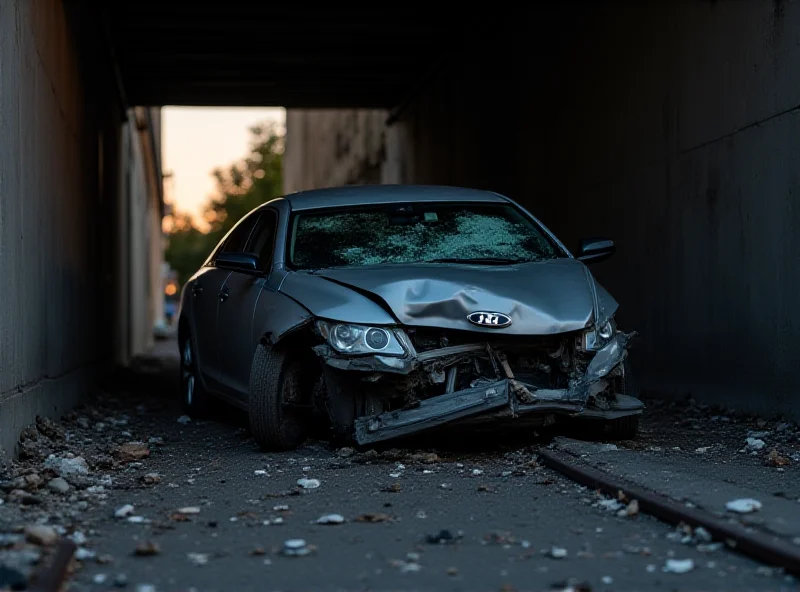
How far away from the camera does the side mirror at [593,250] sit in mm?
8172

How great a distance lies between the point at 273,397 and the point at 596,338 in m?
A: 1.91

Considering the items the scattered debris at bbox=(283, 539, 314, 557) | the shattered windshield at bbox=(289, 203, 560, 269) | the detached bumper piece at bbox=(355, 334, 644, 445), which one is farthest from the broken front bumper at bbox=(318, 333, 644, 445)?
the scattered debris at bbox=(283, 539, 314, 557)

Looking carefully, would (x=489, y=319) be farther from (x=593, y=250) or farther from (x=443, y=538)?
(x=443, y=538)

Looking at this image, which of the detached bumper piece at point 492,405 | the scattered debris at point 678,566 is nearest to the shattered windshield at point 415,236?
the detached bumper piece at point 492,405

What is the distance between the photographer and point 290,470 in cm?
700

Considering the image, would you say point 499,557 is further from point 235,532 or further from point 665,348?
point 665,348

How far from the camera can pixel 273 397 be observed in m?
7.42

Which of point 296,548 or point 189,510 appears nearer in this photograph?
point 296,548

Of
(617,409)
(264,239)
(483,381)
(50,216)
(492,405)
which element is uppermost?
(50,216)

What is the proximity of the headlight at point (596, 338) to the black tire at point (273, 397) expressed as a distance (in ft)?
5.71

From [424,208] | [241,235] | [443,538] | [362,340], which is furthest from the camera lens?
[241,235]

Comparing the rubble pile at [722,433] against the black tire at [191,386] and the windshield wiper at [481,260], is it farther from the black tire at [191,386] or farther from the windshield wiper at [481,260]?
the black tire at [191,386]

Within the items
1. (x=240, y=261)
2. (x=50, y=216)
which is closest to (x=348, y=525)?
(x=240, y=261)

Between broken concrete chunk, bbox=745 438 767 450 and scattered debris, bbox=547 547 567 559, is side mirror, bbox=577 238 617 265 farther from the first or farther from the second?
scattered debris, bbox=547 547 567 559
